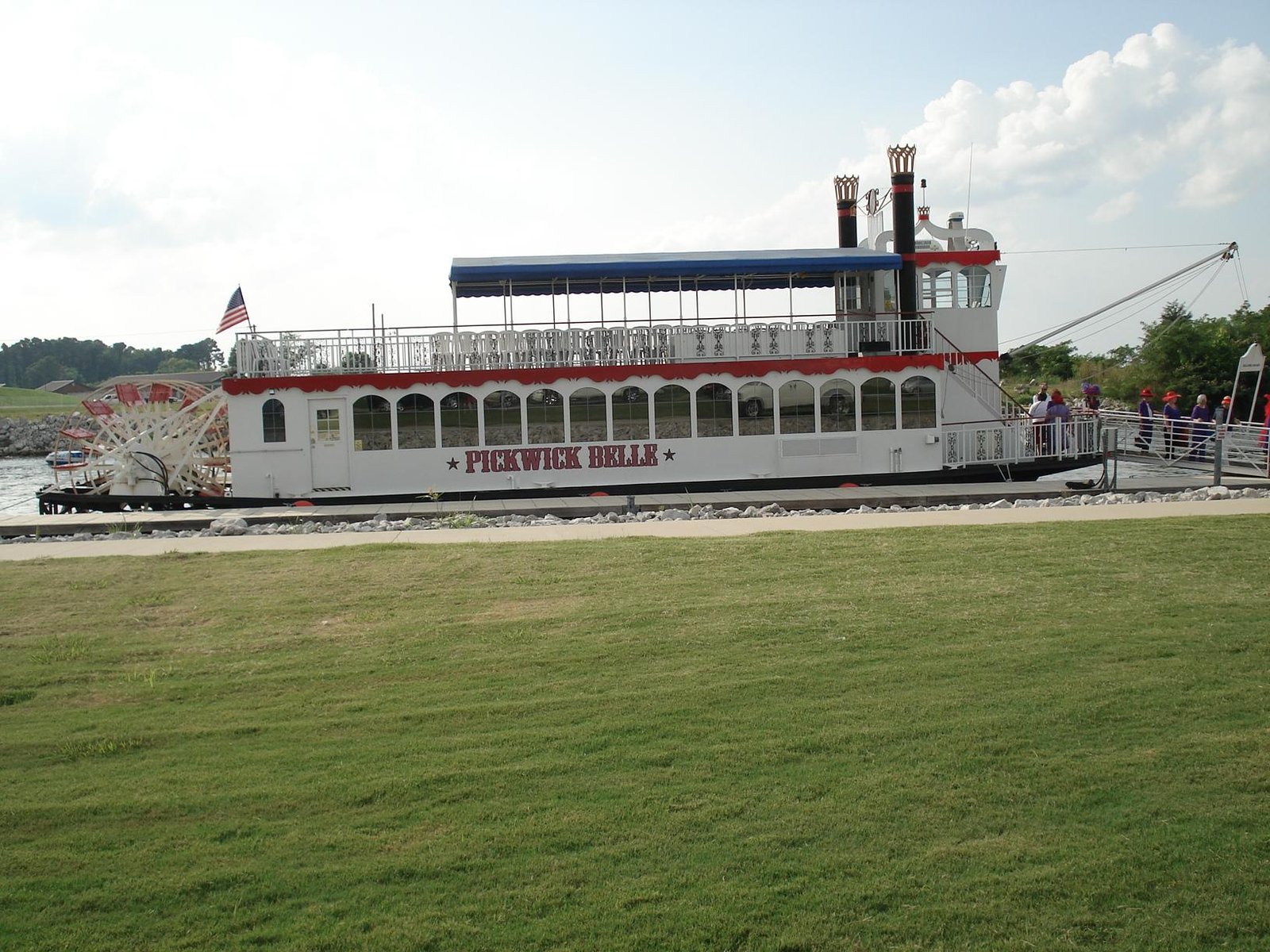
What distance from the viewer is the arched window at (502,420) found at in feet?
68.2

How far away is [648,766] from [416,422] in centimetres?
1603

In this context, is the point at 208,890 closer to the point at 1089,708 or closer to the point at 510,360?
the point at 1089,708

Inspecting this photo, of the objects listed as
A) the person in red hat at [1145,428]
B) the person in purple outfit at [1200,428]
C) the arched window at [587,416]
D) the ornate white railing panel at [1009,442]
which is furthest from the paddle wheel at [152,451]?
the person in purple outfit at [1200,428]

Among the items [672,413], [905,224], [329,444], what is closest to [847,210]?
[905,224]

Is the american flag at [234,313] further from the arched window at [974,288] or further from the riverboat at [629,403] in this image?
the arched window at [974,288]

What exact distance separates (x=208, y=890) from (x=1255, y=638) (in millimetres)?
6430

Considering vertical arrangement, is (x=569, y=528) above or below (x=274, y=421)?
below

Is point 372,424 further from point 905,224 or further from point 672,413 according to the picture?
point 905,224

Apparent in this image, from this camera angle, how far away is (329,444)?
20531 mm

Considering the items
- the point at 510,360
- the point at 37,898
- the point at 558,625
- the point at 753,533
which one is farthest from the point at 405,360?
the point at 37,898

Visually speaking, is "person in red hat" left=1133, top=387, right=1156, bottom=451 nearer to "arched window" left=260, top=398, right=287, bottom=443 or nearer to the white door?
the white door

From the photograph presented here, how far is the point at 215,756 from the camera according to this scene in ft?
18.5

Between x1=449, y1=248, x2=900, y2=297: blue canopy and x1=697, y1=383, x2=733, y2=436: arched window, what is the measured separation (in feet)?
8.03

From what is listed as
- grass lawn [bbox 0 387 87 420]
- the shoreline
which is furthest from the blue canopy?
grass lawn [bbox 0 387 87 420]
